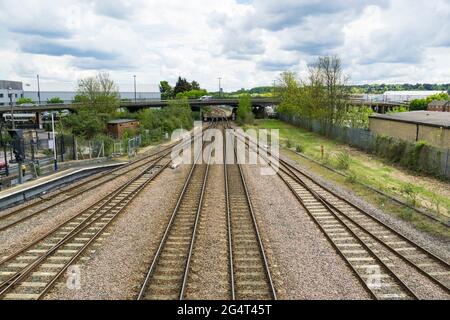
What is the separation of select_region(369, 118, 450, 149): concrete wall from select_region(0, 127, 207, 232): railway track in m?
22.3

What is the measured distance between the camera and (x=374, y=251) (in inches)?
459

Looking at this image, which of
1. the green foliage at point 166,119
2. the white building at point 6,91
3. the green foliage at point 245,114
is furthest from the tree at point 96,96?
the white building at point 6,91

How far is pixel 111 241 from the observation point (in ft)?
41.4

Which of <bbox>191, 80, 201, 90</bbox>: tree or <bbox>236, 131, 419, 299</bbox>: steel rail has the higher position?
<bbox>191, 80, 201, 90</bbox>: tree

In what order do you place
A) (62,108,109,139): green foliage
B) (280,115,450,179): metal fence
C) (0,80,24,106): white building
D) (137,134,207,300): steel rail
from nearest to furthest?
(137,134,207,300): steel rail → (280,115,450,179): metal fence → (62,108,109,139): green foliage → (0,80,24,106): white building

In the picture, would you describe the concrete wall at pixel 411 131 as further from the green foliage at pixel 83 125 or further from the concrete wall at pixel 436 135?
the green foliage at pixel 83 125

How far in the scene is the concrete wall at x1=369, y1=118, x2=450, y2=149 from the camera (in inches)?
1147

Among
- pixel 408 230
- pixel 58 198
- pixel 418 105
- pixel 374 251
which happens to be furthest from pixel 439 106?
pixel 58 198

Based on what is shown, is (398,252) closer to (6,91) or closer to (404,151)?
(404,151)

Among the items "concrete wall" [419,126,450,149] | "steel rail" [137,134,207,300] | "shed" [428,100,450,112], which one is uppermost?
"shed" [428,100,450,112]

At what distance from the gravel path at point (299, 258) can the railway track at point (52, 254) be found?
560cm

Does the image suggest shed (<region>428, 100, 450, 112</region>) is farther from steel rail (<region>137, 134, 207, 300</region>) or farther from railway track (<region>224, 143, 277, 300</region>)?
railway track (<region>224, 143, 277, 300</region>)

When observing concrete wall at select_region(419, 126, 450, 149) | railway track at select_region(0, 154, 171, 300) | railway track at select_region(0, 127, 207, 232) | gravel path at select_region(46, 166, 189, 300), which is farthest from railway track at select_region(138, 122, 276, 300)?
concrete wall at select_region(419, 126, 450, 149)
